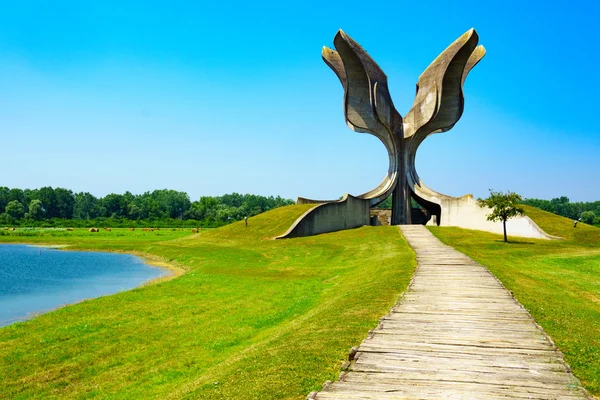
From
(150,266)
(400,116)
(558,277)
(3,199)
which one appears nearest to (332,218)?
(150,266)

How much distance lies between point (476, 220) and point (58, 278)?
30.9 metres

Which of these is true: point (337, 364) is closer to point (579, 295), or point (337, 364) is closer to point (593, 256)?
point (579, 295)

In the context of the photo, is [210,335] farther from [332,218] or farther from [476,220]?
[476,220]

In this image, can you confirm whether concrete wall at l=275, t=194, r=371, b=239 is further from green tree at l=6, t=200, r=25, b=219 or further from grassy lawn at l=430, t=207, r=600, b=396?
green tree at l=6, t=200, r=25, b=219

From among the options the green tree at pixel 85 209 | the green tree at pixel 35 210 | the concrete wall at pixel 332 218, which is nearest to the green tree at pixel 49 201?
the green tree at pixel 35 210

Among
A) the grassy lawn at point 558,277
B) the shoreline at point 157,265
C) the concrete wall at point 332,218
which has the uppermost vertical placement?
the concrete wall at point 332,218

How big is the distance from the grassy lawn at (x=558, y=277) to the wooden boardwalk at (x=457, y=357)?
1.69 ft

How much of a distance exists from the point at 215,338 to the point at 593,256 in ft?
66.2

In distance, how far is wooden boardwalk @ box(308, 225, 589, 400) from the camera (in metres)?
5.29

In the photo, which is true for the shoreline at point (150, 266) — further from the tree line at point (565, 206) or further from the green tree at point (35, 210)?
the tree line at point (565, 206)

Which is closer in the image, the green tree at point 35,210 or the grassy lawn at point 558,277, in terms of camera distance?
the grassy lawn at point 558,277

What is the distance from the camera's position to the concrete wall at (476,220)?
32.0 meters

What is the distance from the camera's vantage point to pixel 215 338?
482 inches

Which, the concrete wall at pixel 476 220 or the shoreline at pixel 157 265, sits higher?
the concrete wall at pixel 476 220
